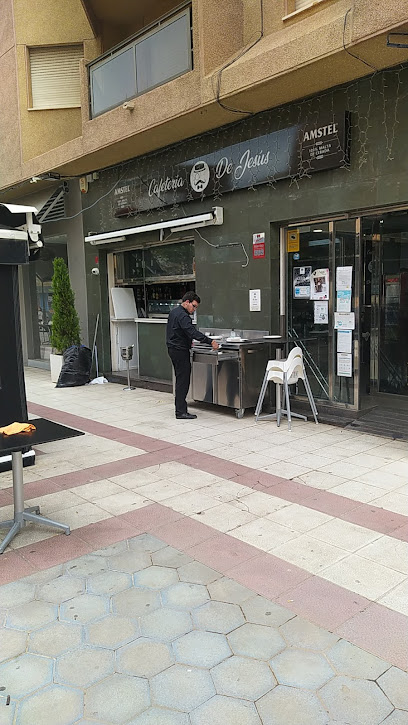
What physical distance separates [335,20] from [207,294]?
4.39 metres

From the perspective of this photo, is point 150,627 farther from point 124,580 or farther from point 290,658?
point 290,658

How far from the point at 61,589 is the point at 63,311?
8.75m

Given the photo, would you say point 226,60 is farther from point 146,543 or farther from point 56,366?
point 56,366

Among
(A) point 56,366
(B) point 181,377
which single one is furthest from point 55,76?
(B) point 181,377

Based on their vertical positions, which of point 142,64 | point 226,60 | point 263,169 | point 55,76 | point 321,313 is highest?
point 55,76

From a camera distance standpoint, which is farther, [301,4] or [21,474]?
[301,4]

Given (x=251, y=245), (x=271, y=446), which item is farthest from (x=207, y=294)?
(x=271, y=446)

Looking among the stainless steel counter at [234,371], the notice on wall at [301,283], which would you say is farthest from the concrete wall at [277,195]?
the stainless steel counter at [234,371]

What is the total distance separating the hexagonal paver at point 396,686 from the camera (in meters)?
2.43

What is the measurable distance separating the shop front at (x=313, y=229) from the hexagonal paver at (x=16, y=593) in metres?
5.07

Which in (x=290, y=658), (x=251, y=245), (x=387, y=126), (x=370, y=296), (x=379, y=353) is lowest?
(x=290, y=658)

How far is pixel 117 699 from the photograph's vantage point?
2.48m

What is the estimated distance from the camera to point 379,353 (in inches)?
310

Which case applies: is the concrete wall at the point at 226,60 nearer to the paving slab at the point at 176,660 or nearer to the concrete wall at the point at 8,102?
the concrete wall at the point at 8,102
